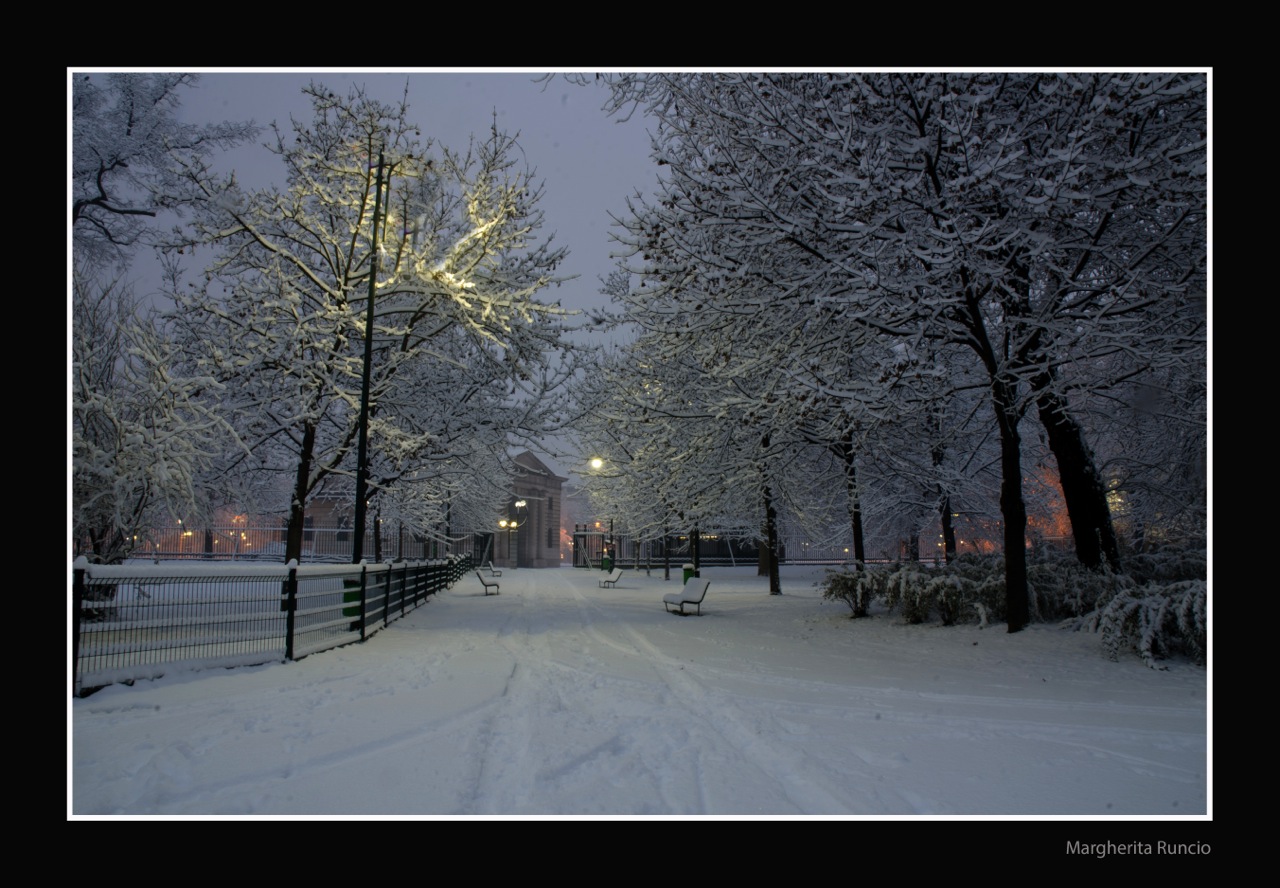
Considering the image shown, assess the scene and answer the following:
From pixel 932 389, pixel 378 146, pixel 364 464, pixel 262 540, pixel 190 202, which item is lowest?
pixel 262 540

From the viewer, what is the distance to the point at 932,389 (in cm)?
977

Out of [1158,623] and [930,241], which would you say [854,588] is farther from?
[930,241]

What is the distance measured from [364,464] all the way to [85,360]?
14.3 feet

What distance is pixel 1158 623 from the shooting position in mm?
7797

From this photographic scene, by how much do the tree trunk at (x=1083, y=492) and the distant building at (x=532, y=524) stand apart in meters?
46.4

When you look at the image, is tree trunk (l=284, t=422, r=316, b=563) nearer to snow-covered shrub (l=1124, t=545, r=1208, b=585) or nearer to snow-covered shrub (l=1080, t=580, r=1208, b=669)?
snow-covered shrub (l=1080, t=580, r=1208, b=669)

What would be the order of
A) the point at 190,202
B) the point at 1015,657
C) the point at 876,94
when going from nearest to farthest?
1. the point at 876,94
2. the point at 1015,657
3. the point at 190,202

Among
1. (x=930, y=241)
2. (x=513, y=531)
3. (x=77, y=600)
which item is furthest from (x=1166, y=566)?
(x=513, y=531)

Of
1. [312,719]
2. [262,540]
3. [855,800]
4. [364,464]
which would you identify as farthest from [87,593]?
[262,540]

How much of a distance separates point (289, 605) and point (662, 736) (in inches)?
230

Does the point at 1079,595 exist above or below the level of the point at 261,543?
above

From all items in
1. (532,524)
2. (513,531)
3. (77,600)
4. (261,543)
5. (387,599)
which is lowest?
(513,531)
